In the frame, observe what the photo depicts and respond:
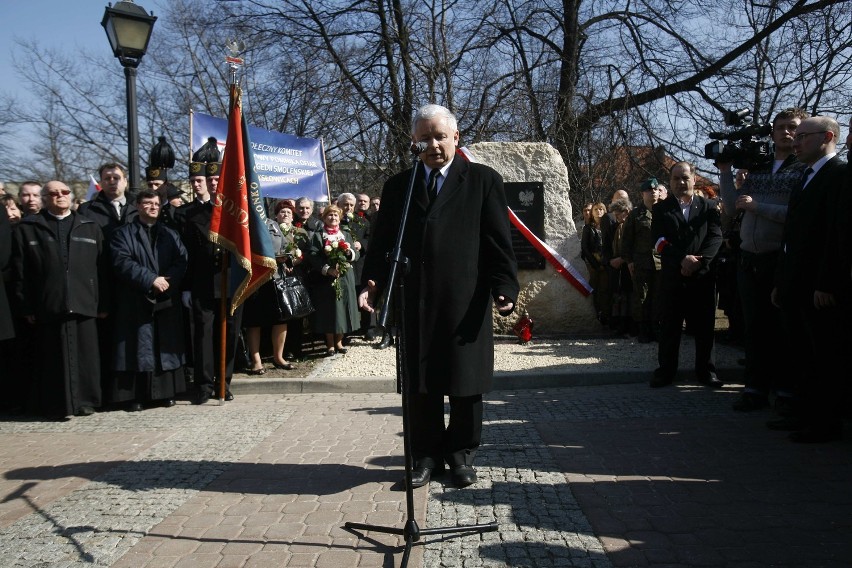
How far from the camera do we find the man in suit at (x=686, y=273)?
7.05 meters

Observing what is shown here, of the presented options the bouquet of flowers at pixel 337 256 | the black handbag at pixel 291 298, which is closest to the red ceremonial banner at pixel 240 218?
the black handbag at pixel 291 298

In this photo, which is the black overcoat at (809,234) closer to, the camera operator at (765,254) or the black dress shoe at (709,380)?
the camera operator at (765,254)

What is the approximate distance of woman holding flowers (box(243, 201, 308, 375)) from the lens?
8047 mm

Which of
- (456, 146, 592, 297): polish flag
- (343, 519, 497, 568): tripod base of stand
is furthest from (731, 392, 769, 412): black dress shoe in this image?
(456, 146, 592, 297): polish flag

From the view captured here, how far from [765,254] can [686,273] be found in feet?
3.85

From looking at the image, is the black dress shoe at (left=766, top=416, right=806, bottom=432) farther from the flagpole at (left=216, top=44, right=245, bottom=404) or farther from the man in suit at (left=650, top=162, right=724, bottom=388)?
the flagpole at (left=216, top=44, right=245, bottom=404)

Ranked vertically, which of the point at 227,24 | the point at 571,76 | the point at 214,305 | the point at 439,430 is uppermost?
the point at 227,24

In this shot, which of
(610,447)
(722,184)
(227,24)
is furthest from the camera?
(227,24)

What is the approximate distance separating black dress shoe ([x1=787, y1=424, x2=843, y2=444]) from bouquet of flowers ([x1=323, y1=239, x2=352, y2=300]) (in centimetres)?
534

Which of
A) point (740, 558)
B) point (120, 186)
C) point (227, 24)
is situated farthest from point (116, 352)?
point (227, 24)

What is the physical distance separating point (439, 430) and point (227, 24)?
16789 millimetres

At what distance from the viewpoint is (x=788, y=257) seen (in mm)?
5145

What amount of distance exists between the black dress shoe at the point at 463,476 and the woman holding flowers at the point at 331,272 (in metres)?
4.79

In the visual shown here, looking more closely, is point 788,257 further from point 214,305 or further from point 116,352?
point 116,352
